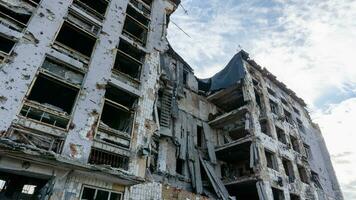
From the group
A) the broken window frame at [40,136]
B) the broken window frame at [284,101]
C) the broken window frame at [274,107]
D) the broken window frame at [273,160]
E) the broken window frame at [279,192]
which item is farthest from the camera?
the broken window frame at [284,101]

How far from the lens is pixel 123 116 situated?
12875 millimetres

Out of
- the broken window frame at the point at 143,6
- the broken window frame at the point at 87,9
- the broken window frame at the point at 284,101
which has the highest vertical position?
the broken window frame at the point at 143,6

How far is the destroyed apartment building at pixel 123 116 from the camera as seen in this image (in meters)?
8.98

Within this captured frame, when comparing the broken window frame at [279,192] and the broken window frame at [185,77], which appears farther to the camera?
the broken window frame at [185,77]

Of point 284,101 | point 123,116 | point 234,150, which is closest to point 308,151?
point 284,101

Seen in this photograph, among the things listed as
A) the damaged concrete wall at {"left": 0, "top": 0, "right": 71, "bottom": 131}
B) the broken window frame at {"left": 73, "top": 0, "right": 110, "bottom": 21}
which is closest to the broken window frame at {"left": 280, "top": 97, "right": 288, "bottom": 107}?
the broken window frame at {"left": 73, "top": 0, "right": 110, "bottom": 21}

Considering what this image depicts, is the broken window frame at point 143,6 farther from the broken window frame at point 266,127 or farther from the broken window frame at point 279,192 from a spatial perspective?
the broken window frame at point 279,192

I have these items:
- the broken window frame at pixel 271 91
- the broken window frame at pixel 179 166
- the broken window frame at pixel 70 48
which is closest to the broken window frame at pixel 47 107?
the broken window frame at pixel 70 48

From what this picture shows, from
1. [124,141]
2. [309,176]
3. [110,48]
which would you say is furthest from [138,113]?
[309,176]

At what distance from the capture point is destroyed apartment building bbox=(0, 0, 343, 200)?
29.5 feet

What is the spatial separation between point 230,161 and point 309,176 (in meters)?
7.33

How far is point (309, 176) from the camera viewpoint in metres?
21.6

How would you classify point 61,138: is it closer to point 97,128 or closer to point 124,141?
point 97,128

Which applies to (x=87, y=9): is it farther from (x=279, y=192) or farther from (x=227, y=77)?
(x=279, y=192)
